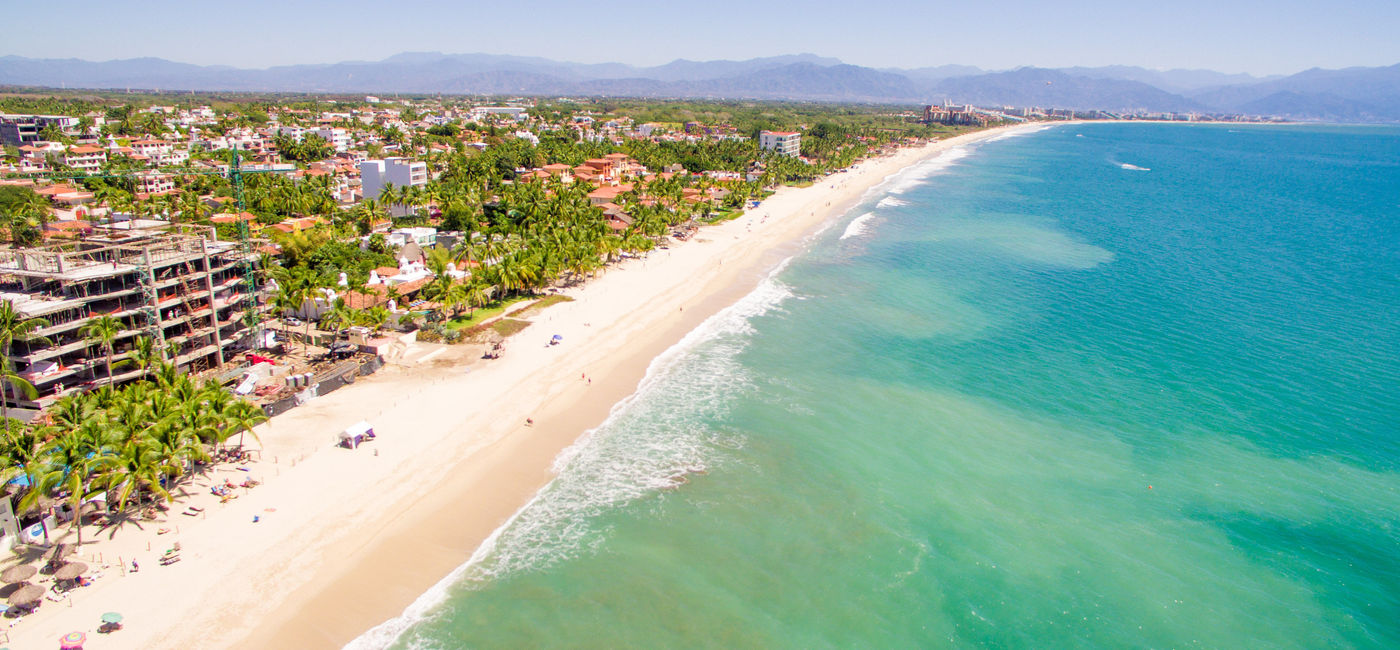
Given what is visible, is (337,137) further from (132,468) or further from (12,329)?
(132,468)

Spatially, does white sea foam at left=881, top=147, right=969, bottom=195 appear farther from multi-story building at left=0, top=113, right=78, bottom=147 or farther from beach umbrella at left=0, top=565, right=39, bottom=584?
multi-story building at left=0, top=113, right=78, bottom=147

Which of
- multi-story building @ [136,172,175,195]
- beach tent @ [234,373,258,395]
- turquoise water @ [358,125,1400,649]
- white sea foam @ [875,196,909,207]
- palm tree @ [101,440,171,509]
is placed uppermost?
multi-story building @ [136,172,175,195]

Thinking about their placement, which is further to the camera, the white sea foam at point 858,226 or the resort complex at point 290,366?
the white sea foam at point 858,226

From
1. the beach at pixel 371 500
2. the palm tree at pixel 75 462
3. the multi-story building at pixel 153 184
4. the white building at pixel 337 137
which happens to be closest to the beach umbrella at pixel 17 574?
the beach at pixel 371 500

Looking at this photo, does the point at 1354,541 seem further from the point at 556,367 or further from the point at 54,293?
the point at 54,293

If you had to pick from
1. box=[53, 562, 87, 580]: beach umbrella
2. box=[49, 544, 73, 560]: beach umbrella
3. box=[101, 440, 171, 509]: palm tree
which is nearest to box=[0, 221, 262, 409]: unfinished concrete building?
box=[101, 440, 171, 509]: palm tree

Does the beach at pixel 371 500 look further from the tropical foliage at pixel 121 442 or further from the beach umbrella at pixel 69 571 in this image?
the tropical foliage at pixel 121 442
